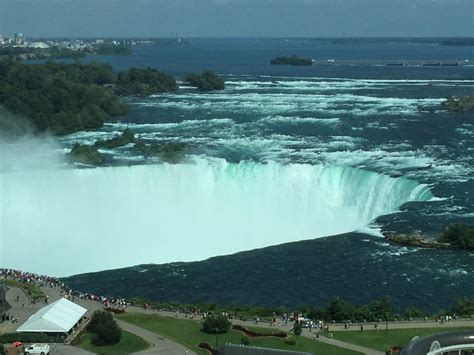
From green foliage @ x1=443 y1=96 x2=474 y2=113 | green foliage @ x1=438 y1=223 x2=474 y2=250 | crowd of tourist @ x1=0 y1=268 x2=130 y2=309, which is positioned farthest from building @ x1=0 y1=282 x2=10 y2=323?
green foliage @ x1=443 y1=96 x2=474 y2=113

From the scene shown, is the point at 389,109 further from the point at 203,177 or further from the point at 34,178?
the point at 34,178

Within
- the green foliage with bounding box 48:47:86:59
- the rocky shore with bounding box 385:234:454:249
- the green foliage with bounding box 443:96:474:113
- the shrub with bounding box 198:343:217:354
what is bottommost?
the shrub with bounding box 198:343:217:354

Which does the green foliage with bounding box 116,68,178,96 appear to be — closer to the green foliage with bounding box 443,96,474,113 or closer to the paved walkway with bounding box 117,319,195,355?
the green foliage with bounding box 443,96,474,113

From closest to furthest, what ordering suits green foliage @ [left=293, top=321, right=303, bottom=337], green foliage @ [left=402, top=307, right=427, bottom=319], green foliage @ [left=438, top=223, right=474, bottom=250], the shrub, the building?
the shrub, green foliage @ [left=293, top=321, right=303, bottom=337], the building, green foliage @ [left=402, top=307, right=427, bottom=319], green foliage @ [left=438, top=223, right=474, bottom=250]

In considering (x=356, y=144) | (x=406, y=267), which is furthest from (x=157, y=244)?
(x=356, y=144)

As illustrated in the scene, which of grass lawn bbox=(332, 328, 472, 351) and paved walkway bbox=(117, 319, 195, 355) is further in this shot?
grass lawn bbox=(332, 328, 472, 351)

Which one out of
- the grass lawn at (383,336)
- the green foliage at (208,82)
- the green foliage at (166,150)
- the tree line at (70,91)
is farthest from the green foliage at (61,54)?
the grass lawn at (383,336)

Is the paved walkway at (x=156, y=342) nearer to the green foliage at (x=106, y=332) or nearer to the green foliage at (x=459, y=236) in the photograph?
the green foliage at (x=106, y=332)
